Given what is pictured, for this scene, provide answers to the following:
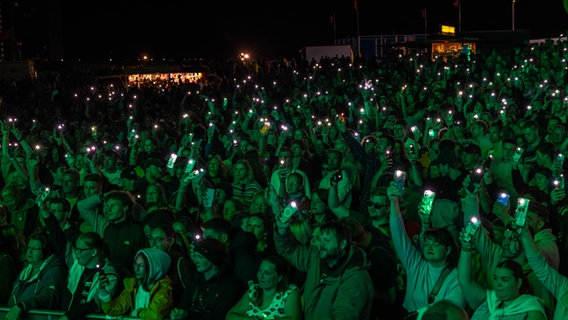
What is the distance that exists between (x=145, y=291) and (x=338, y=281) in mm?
1271

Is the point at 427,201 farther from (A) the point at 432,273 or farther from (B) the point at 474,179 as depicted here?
(B) the point at 474,179

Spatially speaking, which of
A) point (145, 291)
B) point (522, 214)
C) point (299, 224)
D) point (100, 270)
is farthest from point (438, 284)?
point (100, 270)

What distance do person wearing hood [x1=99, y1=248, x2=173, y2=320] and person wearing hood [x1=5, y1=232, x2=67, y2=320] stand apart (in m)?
0.64

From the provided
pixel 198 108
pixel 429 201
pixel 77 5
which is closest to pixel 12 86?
pixel 198 108

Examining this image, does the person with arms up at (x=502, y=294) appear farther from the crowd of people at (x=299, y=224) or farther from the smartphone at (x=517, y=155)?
the smartphone at (x=517, y=155)

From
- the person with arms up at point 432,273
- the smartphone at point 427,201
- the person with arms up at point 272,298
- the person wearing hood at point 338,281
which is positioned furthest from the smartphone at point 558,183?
the person with arms up at point 272,298

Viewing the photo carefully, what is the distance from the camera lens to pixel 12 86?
2064cm

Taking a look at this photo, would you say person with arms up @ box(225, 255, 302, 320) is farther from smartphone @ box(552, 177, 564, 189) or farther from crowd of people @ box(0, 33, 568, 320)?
smartphone @ box(552, 177, 564, 189)

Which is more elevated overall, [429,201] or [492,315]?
[429,201]

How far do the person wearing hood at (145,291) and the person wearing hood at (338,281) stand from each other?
0.85 m

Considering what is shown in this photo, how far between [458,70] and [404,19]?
85.7 ft

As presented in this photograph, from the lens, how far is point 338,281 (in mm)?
4441

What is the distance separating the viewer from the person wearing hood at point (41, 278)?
551cm

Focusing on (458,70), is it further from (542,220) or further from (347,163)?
(542,220)
